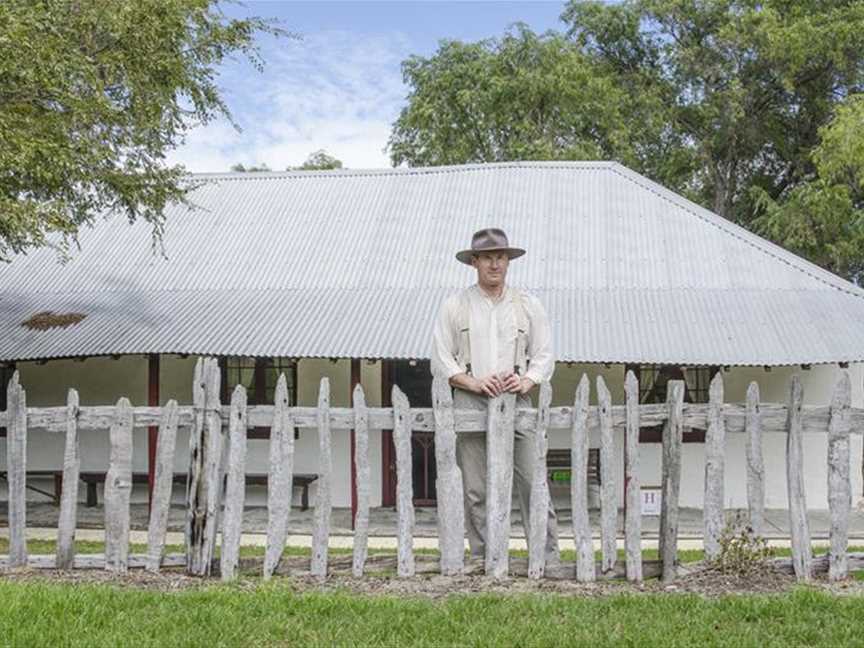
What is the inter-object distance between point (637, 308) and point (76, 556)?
28.8ft

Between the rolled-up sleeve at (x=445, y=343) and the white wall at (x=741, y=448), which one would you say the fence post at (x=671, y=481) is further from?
the white wall at (x=741, y=448)

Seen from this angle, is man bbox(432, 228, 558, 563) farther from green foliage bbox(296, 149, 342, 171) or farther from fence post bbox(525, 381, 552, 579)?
green foliage bbox(296, 149, 342, 171)

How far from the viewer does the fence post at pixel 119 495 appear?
6.43 m

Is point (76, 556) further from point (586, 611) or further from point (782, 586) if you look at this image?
point (782, 586)

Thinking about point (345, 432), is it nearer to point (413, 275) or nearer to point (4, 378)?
point (413, 275)

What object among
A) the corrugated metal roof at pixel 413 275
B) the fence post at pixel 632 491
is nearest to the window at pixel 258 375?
the corrugated metal roof at pixel 413 275

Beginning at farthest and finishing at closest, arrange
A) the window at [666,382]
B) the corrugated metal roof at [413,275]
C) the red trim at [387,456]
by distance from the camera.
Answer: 1. the window at [666,382]
2. the red trim at [387,456]
3. the corrugated metal roof at [413,275]

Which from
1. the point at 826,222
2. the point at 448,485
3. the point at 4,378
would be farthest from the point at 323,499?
the point at 826,222

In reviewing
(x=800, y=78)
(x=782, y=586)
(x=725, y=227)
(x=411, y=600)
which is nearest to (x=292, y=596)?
(x=411, y=600)

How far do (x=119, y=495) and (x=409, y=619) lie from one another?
2633 millimetres

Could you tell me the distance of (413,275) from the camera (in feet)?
47.4

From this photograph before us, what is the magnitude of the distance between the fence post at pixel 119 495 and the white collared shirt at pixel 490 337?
7.48 feet

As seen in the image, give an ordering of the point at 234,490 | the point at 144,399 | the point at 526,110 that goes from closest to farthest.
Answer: the point at 234,490 < the point at 144,399 < the point at 526,110

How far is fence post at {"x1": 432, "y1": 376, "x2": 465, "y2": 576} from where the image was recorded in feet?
19.9
